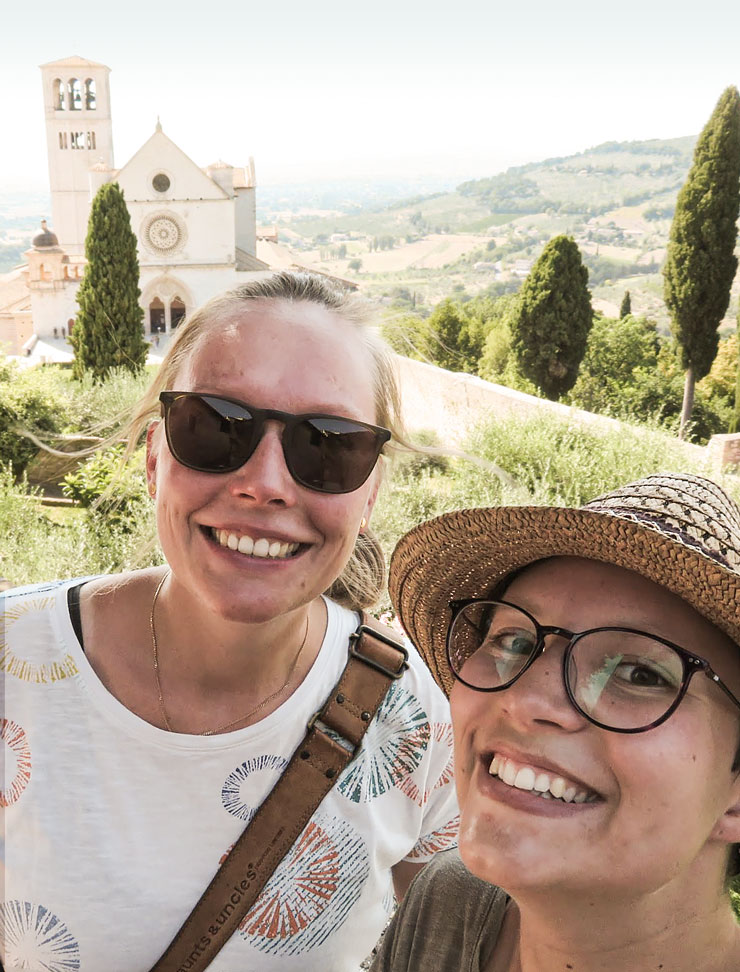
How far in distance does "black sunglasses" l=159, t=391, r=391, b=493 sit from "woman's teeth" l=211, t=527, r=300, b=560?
0.11 m

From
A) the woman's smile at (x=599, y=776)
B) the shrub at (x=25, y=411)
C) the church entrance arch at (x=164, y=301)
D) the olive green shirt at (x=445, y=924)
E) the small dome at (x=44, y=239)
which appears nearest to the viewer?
the woman's smile at (x=599, y=776)

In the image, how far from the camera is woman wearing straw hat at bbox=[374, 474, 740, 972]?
1036 millimetres

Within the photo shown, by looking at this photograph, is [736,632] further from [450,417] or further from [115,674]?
[450,417]

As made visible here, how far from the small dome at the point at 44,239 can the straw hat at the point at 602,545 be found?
36.4 meters

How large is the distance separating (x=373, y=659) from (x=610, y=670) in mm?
765

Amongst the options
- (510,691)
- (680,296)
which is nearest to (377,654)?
(510,691)

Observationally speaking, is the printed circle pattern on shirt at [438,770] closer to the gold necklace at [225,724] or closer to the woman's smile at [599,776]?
A: the gold necklace at [225,724]

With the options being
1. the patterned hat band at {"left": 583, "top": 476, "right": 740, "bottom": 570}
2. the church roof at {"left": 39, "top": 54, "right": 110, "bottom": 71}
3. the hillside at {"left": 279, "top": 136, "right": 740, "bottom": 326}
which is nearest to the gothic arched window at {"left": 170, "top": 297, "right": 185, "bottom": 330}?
the church roof at {"left": 39, "top": 54, "right": 110, "bottom": 71}

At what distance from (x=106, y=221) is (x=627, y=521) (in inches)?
884

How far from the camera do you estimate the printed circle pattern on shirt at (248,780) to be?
1.61 meters

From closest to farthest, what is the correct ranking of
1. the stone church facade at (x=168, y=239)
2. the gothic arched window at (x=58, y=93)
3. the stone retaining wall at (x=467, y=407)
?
the stone retaining wall at (x=467, y=407), the stone church facade at (x=168, y=239), the gothic arched window at (x=58, y=93)

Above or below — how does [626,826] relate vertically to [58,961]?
above

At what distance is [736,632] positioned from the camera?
105cm

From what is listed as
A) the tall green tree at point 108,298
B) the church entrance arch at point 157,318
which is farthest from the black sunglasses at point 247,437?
the church entrance arch at point 157,318
